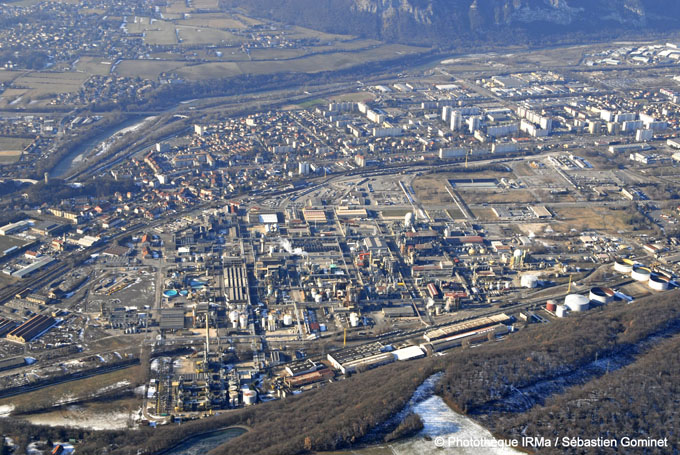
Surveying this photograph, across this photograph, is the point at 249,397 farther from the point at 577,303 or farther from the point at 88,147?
the point at 88,147

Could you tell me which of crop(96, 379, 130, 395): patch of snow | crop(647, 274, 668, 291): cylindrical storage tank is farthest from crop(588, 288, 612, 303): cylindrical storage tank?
crop(96, 379, 130, 395): patch of snow

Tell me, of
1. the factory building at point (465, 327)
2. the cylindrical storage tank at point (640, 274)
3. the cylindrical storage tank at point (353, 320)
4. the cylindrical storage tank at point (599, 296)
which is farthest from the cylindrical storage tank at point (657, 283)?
the cylindrical storage tank at point (353, 320)

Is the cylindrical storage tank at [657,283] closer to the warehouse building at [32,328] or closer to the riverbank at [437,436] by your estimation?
the riverbank at [437,436]

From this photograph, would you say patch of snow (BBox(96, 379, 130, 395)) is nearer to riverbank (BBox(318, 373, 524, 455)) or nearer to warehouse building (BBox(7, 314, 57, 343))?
warehouse building (BBox(7, 314, 57, 343))

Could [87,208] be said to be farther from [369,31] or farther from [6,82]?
[369,31]

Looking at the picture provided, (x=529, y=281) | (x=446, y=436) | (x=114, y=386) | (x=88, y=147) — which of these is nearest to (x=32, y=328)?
(x=114, y=386)

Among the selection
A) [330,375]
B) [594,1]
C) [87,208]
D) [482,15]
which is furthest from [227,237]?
[594,1]
